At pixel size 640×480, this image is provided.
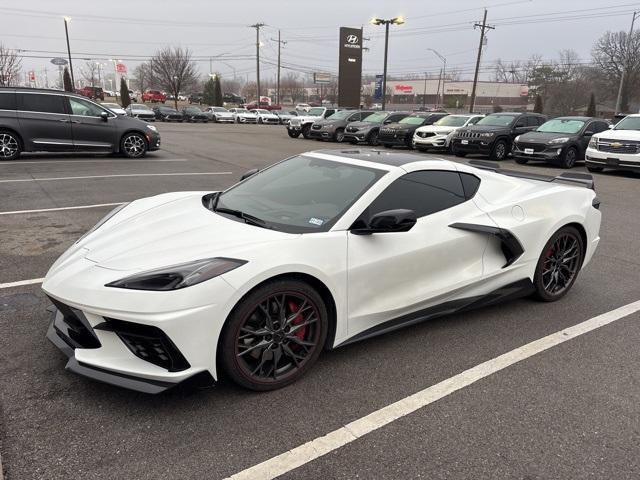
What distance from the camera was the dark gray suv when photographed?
12.2 meters

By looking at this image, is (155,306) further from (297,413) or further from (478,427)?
(478,427)

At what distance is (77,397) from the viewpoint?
2846 mm

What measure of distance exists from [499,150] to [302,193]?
15.8 meters

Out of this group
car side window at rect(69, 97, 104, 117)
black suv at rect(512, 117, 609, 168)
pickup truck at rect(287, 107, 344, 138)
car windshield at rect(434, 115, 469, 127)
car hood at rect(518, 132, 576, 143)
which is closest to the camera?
car side window at rect(69, 97, 104, 117)

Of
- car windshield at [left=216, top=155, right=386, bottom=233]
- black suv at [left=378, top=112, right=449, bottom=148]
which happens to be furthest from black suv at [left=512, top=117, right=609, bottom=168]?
car windshield at [left=216, top=155, right=386, bottom=233]

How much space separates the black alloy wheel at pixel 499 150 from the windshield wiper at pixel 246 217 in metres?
15.7

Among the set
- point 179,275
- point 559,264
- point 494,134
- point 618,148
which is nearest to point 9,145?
point 179,275

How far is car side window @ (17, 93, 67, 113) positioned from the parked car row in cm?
1251

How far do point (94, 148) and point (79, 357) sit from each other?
470 inches

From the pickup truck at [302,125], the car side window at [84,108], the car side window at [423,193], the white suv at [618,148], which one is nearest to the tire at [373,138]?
the pickup truck at [302,125]

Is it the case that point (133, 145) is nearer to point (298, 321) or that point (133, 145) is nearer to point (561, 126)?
point (298, 321)

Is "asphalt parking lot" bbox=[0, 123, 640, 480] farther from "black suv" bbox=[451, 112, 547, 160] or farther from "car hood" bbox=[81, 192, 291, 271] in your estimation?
"black suv" bbox=[451, 112, 547, 160]

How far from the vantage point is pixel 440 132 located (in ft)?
63.8

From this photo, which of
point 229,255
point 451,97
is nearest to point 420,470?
point 229,255
